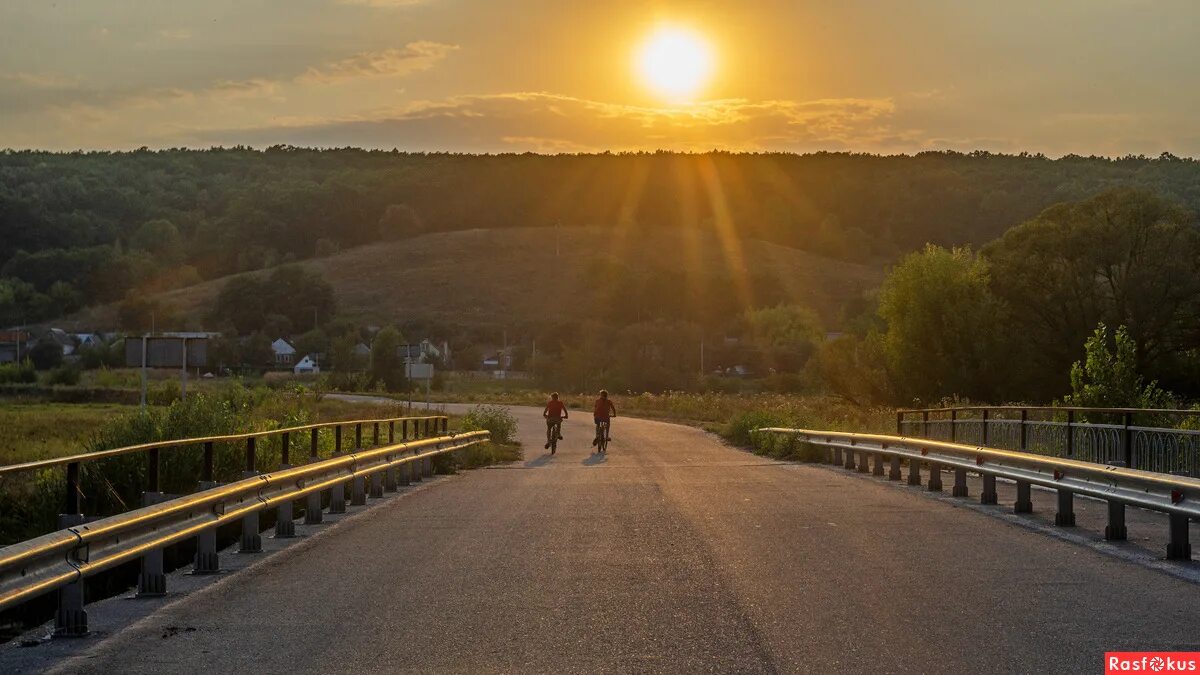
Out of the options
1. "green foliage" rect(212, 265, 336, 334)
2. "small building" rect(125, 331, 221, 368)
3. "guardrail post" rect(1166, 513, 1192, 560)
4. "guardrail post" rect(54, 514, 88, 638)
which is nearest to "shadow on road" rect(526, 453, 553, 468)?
"small building" rect(125, 331, 221, 368)

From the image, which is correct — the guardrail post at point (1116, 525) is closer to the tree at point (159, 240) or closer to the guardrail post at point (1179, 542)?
the guardrail post at point (1179, 542)

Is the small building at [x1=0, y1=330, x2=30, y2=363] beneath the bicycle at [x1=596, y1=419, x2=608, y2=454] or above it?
above

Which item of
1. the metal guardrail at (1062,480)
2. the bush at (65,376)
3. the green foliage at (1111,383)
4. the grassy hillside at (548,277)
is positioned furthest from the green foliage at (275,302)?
the metal guardrail at (1062,480)

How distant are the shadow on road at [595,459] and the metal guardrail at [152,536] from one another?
49.8 ft

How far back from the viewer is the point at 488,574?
38.8 feet

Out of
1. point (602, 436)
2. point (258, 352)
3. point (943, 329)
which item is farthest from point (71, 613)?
point (258, 352)

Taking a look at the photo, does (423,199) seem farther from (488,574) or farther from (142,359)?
(488,574)

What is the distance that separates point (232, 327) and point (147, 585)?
469ft

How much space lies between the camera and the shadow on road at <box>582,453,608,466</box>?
33.1m

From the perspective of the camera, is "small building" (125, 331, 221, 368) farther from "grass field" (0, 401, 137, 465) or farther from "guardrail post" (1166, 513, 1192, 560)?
"guardrail post" (1166, 513, 1192, 560)

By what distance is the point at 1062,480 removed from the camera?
15.3m

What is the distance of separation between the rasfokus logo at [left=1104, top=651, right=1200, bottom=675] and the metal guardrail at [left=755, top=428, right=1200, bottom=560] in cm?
398

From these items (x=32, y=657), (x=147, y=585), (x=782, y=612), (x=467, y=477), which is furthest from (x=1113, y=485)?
(x=467, y=477)

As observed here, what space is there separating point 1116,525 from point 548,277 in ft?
503
